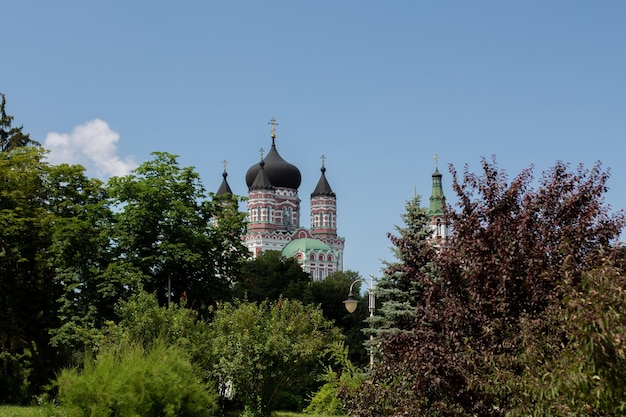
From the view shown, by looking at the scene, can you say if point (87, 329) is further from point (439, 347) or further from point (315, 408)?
point (439, 347)

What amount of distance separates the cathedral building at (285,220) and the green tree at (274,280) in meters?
38.9

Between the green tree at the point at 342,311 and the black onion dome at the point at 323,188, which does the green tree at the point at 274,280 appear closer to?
the green tree at the point at 342,311

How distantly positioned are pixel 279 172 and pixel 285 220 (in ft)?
23.1

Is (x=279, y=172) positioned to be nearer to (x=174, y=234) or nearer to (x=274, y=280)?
(x=274, y=280)

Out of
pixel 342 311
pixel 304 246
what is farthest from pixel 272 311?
pixel 304 246

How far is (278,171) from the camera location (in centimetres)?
11900

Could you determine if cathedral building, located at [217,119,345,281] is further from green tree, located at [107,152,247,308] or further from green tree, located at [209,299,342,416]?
green tree, located at [209,299,342,416]

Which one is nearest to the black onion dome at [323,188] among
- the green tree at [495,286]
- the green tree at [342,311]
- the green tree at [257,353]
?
the green tree at [342,311]

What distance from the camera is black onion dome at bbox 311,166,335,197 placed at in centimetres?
12400

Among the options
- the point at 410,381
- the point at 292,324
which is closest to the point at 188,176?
the point at 292,324

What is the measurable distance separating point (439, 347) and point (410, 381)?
206 centimetres

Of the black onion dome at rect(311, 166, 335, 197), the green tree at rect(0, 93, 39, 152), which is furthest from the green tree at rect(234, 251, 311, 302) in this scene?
the black onion dome at rect(311, 166, 335, 197)

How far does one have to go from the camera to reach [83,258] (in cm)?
3281

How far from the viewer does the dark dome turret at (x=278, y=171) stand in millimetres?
119188
